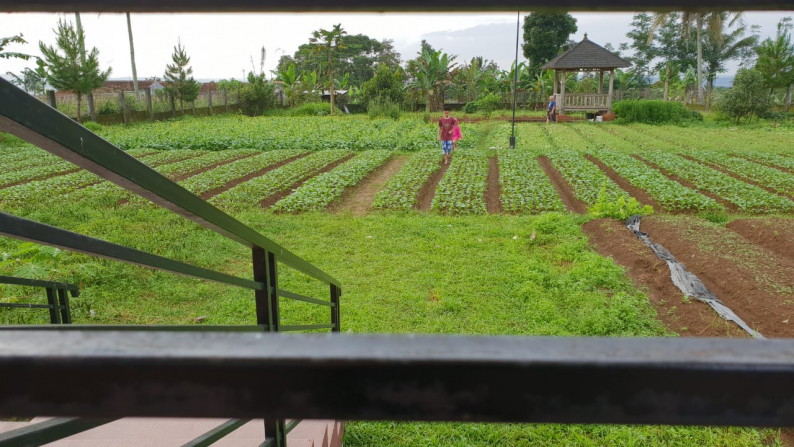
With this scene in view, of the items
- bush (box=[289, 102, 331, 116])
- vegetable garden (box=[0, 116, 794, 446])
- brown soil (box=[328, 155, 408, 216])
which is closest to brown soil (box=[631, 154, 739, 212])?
vegetable garden (box=[0, 116, 794, 446])

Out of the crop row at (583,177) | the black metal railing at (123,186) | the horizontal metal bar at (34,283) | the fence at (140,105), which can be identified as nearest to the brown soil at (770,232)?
the crop row at (583,177)

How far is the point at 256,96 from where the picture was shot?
34969 millimetres

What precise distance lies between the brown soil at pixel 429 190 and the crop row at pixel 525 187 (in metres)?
1.54

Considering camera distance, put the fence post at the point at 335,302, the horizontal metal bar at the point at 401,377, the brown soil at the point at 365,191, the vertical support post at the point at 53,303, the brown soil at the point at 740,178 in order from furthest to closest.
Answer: the brown soil at the point at 740,178, the brown soil at the point at 365,191, the fence post at the point at 335,302, the vertical support post at the point at 53,303, the horizontal metal bar at the point at 401,377

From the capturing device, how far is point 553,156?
631 inches

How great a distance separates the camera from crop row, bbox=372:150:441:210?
10719 millimetres

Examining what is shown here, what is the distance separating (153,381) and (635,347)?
1.30ft

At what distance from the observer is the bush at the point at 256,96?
34844mm

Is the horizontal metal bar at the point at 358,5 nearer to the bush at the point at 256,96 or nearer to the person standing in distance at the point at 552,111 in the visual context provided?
the person standing in distance at the point at 552,111

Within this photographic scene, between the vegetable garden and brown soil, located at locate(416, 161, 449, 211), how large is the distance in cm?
12

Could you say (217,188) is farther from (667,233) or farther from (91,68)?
(91,68)

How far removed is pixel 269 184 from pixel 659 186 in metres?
8.88

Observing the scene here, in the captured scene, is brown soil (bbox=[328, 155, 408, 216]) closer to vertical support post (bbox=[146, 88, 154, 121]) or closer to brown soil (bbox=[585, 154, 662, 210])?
brown soil (bbox=[585, 154, 662, 210])

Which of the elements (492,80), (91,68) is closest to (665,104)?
(492,80)
